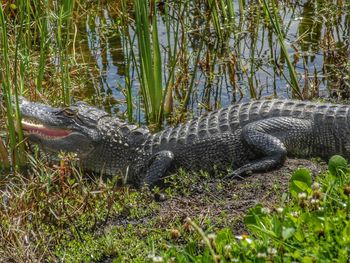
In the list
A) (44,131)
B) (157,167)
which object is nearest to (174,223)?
(157,167)

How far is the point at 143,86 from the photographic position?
23.8 feet

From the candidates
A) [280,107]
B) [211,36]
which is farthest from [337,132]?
[211,36]

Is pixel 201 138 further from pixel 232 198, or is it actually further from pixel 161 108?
pixel 232 198

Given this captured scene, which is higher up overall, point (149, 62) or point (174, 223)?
point (149, 62)

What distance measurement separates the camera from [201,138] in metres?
6.69

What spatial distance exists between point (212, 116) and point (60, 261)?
233 cm

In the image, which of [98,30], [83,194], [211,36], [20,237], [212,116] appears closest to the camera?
[20,237]

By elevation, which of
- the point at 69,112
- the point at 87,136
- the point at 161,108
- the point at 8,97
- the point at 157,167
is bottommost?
the point at 157,167

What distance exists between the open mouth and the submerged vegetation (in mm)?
193

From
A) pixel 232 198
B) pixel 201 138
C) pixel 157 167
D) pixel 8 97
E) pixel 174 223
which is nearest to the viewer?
pixel 174 223

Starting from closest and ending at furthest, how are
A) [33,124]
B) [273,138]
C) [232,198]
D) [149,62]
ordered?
[232,198]
[273,138]
[149,62]
[33,124]

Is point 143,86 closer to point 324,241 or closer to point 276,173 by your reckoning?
point 276,173

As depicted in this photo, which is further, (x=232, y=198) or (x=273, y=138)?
(x=273, y=138)

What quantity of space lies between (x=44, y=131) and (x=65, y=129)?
174 mm
